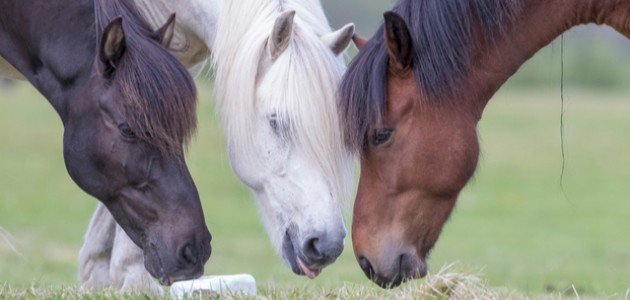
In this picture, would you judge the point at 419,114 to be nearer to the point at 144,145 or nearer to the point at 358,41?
the point at 358,41

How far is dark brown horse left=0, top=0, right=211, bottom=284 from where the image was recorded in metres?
5.52

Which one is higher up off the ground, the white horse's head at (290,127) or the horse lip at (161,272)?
the white horse's head at (290,127)

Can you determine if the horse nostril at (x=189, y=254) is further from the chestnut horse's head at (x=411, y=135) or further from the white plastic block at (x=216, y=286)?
the chestnut horse's head at (x=411, y=135)

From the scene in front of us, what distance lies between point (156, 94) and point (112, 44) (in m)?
0.31

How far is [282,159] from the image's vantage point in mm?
6000

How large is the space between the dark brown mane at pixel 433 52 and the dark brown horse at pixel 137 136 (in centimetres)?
78

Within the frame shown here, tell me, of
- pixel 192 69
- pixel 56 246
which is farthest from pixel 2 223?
pixel 192 69

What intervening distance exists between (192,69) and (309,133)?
1.36 metres

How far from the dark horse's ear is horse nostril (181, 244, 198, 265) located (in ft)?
2.91

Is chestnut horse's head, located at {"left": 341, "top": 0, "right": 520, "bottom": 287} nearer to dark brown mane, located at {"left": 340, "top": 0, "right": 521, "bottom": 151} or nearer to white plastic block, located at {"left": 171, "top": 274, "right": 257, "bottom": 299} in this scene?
dark brown mane, located at {"left": 340, "top": 0, "right": 521, "bottom": 151}

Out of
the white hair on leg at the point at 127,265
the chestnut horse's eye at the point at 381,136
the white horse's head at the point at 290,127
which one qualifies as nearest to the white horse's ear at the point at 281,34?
the white horse's head at the point at 290,127

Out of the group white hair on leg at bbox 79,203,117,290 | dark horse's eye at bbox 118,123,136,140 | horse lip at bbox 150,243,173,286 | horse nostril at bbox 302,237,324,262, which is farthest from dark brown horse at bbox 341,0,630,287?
white hair on leg at bbox 79,203,117,290

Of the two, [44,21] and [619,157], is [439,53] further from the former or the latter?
[619,157]

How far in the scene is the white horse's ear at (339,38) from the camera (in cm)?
621
